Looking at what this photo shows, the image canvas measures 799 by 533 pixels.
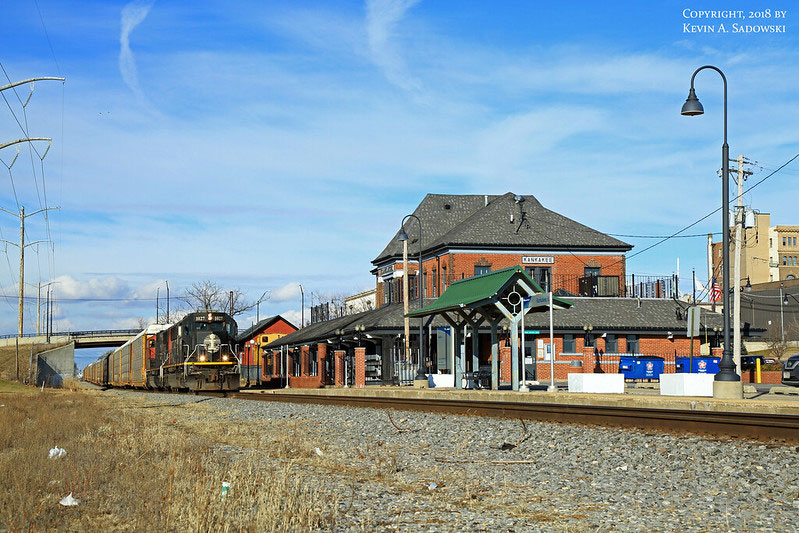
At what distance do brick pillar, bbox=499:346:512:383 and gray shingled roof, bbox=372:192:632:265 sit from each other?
38.8ft

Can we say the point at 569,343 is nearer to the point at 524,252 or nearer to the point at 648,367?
the point at 648,367

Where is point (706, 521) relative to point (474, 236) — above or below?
below

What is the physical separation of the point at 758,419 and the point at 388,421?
341 inches

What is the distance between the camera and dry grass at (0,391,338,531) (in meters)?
7.74

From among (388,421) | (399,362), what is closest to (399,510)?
(388,421)

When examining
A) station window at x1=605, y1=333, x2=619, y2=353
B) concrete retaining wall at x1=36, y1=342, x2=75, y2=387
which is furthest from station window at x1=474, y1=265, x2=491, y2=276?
concrete retaining wall at x1=36, y1=342, x2=75, y2=387

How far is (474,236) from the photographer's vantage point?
54.6 meters

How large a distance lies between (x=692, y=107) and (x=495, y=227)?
1302 inches

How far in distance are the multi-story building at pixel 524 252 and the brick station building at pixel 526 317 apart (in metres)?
0.07

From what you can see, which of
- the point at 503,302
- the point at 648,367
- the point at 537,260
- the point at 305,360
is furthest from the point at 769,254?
the point at 503,302

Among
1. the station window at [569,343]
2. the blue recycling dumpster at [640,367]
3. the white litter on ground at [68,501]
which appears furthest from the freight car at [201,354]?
the white litter on ground at [68,501]

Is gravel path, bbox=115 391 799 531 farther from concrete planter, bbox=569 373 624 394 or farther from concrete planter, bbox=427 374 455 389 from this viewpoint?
concrete planter, bbox=427 374 455 389

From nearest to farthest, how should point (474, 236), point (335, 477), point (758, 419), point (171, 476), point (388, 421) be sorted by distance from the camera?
point (171, 476)
point (335, 477)
point (758, 419)
point (388, 421)
point (474, 236)

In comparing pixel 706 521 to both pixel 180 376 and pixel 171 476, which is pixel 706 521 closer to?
pixel 171 476
